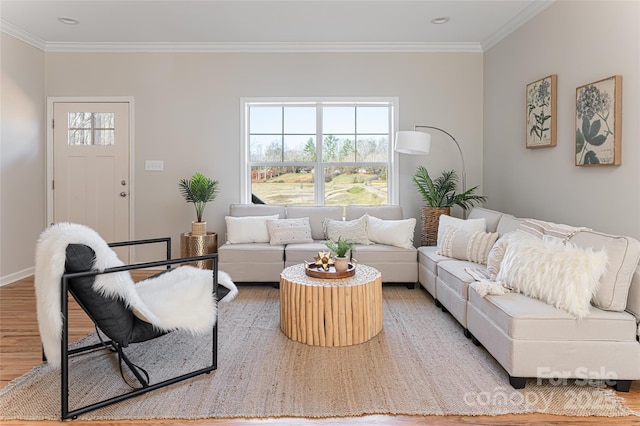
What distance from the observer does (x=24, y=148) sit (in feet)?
15.7

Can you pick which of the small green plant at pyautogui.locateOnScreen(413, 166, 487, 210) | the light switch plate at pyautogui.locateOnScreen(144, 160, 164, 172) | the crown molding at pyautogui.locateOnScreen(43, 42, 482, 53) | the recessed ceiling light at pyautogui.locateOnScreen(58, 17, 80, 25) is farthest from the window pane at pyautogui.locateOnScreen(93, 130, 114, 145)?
the small green plant at pyautogui.locateOnScreen(413, 166, 487, 210)

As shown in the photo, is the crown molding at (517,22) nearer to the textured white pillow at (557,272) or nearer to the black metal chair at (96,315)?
the textured white pillow at (557,272)

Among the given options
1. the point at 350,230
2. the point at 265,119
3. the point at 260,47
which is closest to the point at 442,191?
the point at 350,230

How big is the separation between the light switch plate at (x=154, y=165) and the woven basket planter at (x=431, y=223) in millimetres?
3234

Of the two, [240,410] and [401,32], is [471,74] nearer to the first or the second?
[401,32]

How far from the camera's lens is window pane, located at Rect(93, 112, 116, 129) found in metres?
5.21

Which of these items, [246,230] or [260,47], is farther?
[260,47]

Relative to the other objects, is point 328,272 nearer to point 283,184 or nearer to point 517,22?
point 283,184

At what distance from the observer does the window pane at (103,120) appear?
5207 mm

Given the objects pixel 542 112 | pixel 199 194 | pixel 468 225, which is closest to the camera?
pixel 542 112

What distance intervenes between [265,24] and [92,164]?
9.05ft

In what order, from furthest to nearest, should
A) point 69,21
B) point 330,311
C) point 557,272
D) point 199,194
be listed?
point 199,194 < point 69,21 < point 330,311 < point 557,272

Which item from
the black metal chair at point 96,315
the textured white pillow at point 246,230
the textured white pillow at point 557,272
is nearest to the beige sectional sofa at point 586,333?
the textured white pillow at point 557,272

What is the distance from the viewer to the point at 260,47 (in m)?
5.09
